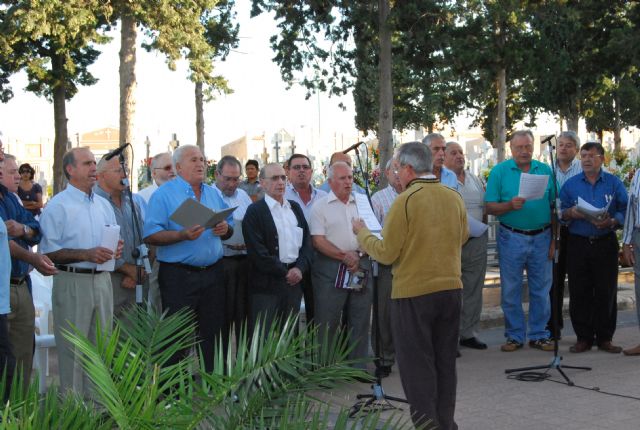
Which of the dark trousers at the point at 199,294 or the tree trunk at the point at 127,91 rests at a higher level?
the tree trunk at the point at 127,91

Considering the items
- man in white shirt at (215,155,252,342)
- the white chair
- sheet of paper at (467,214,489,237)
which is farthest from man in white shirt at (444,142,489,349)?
the white chair

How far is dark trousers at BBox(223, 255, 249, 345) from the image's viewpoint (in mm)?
8453

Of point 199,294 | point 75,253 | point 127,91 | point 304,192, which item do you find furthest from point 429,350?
point 127,91

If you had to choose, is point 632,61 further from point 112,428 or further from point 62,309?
point 112,428

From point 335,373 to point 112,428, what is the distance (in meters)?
0.82

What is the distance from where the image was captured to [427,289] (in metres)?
5.70

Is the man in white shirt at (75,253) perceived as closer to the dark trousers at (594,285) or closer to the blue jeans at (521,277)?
the blue jeans at (521,277)

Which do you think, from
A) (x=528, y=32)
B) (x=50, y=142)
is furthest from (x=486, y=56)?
(x=50, y=142)

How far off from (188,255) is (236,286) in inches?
51.6

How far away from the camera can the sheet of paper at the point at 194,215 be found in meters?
6.84

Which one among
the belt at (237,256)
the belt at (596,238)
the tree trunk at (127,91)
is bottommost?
the belt at (237,256)

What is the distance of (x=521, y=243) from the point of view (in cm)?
945

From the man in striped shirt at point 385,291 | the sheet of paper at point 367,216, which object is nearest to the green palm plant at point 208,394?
the sheet of paper at point 367,216

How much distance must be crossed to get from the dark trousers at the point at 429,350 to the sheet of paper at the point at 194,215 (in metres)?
1.75
